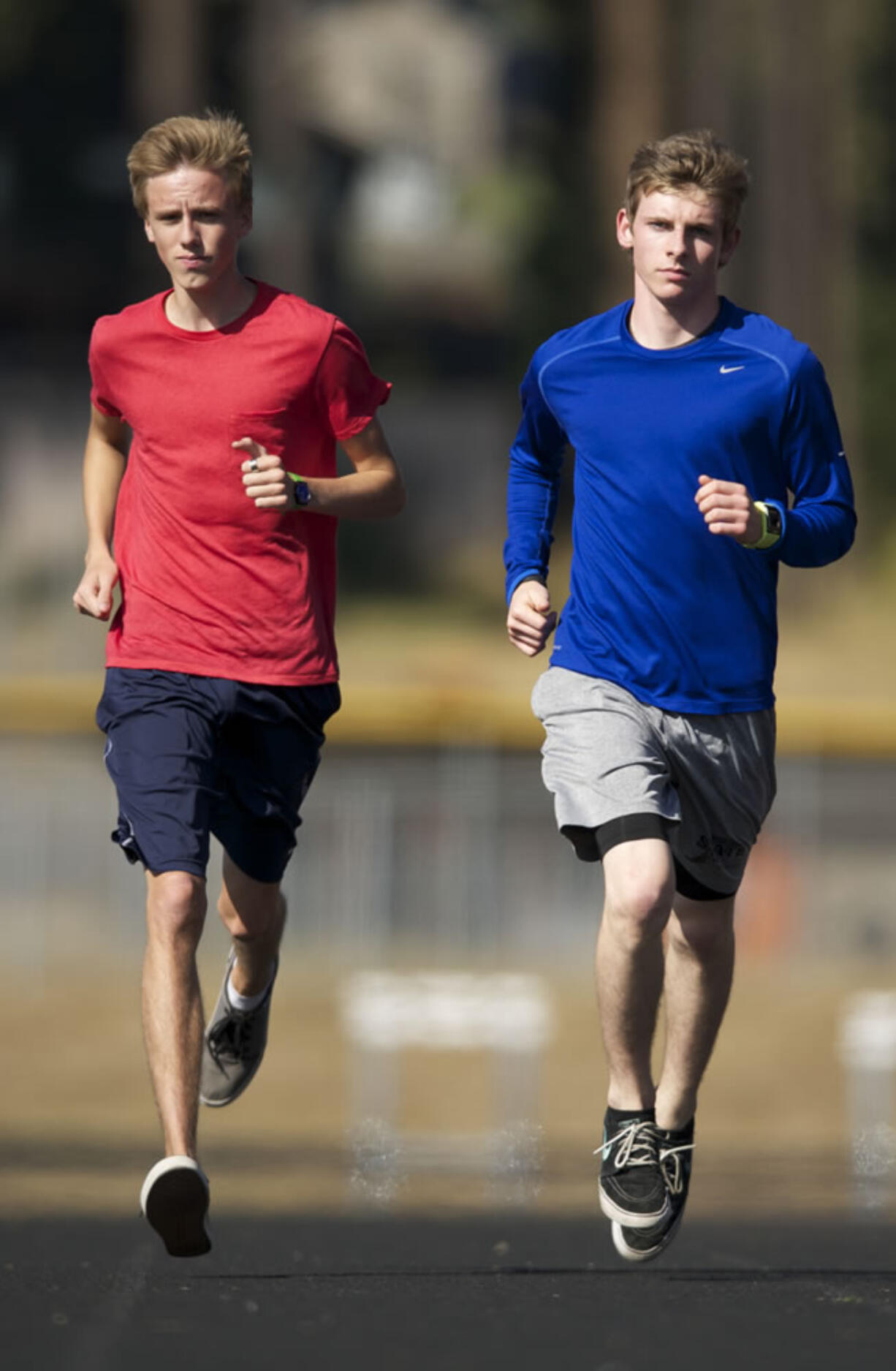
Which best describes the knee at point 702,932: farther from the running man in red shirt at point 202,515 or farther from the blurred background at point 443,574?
the blurred background at point 443,574

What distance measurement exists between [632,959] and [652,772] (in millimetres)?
390

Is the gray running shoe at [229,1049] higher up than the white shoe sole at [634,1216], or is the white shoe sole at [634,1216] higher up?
the white shoe sole at [634,1216]

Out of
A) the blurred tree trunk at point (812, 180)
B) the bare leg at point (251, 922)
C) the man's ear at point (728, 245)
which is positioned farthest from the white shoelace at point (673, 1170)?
the blurred tree trunk at point (812, 180)

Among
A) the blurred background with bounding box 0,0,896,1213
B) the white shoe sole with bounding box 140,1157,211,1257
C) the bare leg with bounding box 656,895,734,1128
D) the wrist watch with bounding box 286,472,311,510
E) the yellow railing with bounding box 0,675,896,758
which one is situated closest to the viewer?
the white shoe sole with bounding box 140,1157,211,1257

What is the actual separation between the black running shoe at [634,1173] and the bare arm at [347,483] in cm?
140

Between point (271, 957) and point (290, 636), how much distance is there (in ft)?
3.86

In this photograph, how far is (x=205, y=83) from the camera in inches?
1383

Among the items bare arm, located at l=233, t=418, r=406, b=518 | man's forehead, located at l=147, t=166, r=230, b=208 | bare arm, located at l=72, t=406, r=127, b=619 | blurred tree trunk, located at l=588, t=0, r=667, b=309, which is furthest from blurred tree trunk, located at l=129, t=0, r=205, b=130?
man's forehead, located at l=147, t=166, r=230, b=208

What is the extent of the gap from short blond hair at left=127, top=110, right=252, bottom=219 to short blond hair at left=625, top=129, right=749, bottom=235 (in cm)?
83

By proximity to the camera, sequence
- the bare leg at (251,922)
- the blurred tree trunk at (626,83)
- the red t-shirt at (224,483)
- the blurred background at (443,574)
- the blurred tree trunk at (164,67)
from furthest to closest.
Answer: the blurred tree trunk at (626,83), the blurred tree trunk at (164,67), the blurred background at (443,574), the bare leg at (251,922), the red t-shirt at (224,483)

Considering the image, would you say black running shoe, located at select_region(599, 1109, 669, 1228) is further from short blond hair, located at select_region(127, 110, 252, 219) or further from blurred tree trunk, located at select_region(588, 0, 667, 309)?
blurred tree trunk, located at select_region(588, 0, 667, 309)

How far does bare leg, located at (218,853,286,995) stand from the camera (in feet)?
21.3

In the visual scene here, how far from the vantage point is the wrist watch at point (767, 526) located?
17.7 ft

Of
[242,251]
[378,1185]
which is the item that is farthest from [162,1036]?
[242,251]
